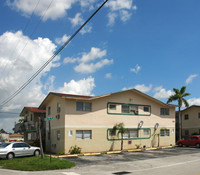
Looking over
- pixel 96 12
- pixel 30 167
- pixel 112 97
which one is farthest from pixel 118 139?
pixel 96 12

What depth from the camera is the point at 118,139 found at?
26359mm

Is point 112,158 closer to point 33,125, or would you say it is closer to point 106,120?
point 106,120

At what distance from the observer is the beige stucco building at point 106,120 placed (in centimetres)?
2369

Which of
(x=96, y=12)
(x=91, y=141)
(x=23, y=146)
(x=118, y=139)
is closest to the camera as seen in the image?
(x=96, y=12)

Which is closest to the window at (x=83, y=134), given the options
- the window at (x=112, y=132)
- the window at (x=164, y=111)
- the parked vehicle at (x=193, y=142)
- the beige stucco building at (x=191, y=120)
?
the window at (x=112, y=132)

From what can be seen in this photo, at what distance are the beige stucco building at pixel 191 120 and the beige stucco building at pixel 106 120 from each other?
430 inches

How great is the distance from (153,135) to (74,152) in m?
11.0

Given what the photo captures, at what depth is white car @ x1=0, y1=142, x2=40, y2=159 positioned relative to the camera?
63.1 feet

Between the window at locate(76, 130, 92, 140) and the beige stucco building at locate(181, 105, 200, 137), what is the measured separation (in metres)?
23.1

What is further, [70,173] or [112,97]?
[112,97]

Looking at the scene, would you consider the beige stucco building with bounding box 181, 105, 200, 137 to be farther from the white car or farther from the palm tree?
the white car

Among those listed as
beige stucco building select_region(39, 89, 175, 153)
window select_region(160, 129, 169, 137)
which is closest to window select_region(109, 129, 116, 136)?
beige stucco building select_region(39, 89, 175, 153)

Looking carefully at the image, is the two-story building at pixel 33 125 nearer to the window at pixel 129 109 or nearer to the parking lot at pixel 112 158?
the window at pixel 129 109

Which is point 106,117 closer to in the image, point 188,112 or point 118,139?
point 118,139
